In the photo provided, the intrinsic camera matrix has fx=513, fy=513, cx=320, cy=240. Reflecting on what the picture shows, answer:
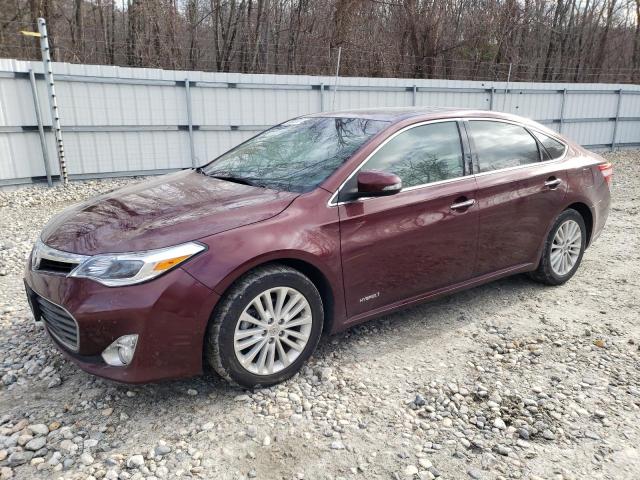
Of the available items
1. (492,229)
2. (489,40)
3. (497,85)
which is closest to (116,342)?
(492,229)

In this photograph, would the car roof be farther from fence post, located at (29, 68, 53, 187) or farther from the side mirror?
fence post, located at (29, 68, 53, 187)

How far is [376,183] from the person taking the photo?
3.12 meters

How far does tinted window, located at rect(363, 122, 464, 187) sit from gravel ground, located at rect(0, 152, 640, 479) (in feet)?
3.81

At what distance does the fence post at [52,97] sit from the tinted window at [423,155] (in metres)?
6.98

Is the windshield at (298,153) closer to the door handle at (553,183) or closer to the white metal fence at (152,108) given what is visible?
the door handle at (553,183)


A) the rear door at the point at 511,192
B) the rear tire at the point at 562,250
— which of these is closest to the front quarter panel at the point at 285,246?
the rear door at the point at 511,192

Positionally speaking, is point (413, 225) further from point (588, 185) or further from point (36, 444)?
point (36, 444)

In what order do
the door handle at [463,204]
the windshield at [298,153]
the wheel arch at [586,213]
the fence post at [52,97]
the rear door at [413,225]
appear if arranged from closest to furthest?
the rear door at [413,225] < the windshield at [298,153] < the door handle at [463,204] < the wheel arch at [586,213] < the fence post at [52,97]

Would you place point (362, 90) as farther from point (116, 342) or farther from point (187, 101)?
point (116, 342)

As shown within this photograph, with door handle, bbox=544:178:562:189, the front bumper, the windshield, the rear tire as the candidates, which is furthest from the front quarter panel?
the rear tire

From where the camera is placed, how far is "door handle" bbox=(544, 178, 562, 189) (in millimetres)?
4277

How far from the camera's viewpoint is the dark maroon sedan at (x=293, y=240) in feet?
8.68

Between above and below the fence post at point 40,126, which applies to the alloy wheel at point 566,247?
below

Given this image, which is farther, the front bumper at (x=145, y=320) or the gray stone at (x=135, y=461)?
the front bumper at (x=145, y=320)
